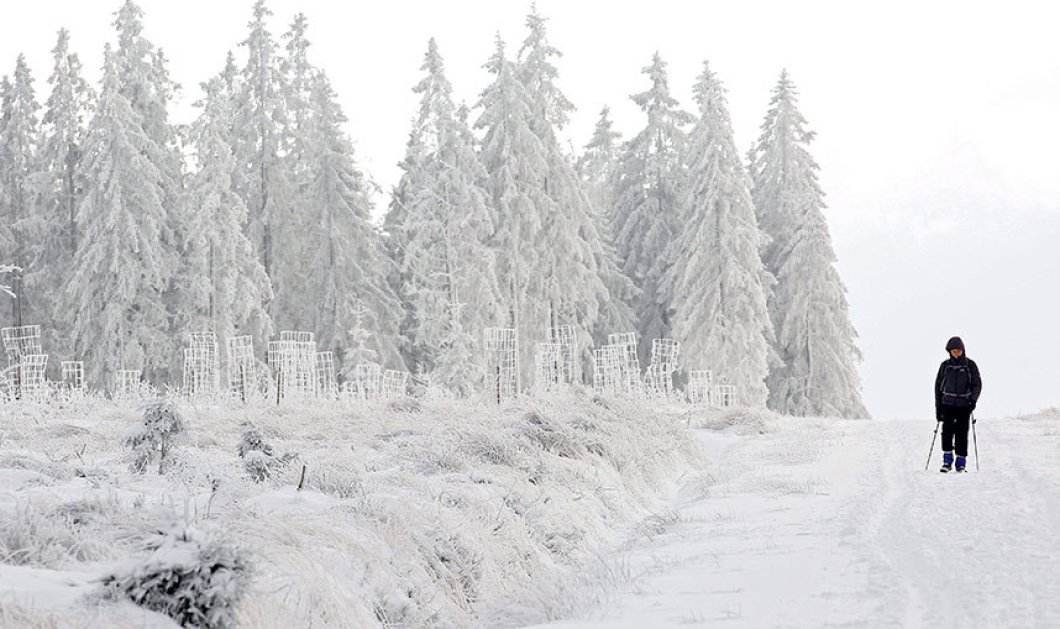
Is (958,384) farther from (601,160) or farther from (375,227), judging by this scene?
(601,160)

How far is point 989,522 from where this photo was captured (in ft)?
26.6

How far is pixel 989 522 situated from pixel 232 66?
3351 centimetres

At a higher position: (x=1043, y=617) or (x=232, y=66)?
(x=232, y=66)

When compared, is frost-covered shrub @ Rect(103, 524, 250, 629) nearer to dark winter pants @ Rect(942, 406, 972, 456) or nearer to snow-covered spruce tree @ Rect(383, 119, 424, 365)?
dark winter pants @ Rect(942, 406, 972, 456)

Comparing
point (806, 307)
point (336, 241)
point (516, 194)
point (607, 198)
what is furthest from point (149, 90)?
point (806, 307)

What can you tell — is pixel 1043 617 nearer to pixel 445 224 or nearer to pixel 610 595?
pixel 610 595

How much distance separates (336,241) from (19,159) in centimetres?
1148

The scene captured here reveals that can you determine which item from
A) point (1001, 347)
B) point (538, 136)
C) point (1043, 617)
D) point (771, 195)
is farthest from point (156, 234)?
point (1001, 347)

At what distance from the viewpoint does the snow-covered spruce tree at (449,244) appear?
34.2 metres

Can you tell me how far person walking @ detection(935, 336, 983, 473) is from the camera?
12.4 meters

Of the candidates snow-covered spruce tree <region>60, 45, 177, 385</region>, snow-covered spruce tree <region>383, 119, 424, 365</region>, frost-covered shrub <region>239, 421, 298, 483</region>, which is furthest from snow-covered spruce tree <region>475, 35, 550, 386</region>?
frost-covered shrub <region>239, 421, 298, 483</region>

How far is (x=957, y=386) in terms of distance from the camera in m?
13.0

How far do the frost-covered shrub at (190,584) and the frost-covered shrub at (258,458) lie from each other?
3387mm

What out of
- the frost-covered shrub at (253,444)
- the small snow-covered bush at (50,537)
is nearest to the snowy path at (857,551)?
the small snow-covered bush at (50,537)
